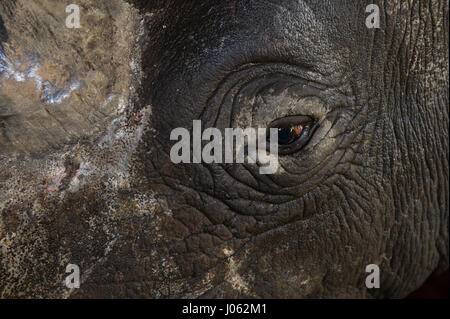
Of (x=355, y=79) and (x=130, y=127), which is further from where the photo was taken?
(x=355, y=79)

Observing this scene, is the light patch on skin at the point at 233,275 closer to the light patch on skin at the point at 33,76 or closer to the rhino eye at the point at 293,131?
the rhino eye at the point at 293,131

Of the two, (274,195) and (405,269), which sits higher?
(274,195)

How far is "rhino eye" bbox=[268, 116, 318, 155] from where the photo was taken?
88.5 inches

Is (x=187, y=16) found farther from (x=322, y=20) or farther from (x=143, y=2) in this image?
(x=322, y=20)

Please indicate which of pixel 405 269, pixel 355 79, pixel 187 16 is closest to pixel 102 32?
pixel 187 16

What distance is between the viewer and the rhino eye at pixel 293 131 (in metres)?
2.25

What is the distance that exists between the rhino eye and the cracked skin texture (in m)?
0.03

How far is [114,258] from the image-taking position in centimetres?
214

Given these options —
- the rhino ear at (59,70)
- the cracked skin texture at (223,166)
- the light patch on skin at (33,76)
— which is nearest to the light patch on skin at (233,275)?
the cracked skin texture at (223,166)

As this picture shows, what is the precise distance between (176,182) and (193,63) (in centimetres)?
49

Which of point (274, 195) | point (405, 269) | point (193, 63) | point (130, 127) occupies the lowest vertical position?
point (405, 269)

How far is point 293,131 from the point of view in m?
2.28

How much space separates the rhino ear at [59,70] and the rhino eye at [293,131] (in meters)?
0.65

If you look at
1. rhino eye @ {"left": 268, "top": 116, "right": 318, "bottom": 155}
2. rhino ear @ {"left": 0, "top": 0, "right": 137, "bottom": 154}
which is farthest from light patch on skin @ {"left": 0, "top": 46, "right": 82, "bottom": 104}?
rhino eye @ {"left": 268, "top": 116, "right": 318, "bottom": 155}
